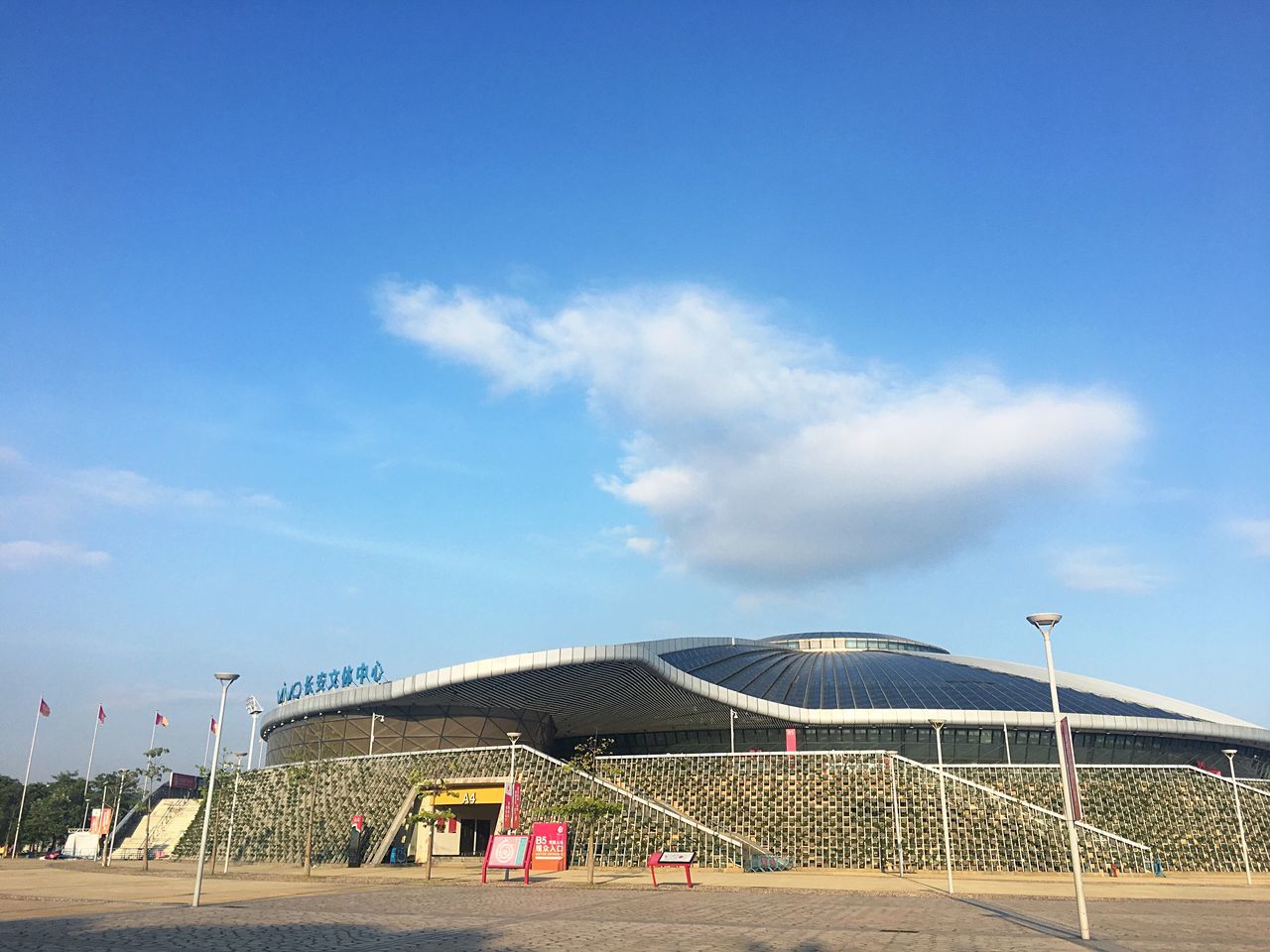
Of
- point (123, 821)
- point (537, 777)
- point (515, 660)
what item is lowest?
point (123, 821)

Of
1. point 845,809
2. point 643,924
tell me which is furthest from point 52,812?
point 643,924

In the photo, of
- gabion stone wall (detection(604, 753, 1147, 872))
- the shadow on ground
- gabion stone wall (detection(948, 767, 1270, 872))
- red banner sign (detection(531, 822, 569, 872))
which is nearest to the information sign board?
red banner sign (detection(531, 822, 569, 872))

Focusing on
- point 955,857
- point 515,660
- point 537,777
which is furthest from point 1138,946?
point 515,660

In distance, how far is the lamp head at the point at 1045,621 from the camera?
24156 millimetres

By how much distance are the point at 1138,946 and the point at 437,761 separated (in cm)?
4568

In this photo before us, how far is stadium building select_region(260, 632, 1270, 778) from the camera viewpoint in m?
63.4

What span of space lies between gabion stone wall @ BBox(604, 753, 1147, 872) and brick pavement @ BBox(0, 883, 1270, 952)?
54.3 feet

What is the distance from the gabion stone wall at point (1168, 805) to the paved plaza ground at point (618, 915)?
9.38 m

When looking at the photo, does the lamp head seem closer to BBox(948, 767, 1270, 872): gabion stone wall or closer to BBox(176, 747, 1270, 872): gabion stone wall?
BBox(176, 747, 1270, 872): gabion stone wall

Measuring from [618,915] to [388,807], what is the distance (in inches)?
1357

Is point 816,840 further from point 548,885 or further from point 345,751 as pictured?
point 345,751

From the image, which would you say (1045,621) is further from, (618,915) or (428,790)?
(428,790)

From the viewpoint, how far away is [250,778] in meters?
68.4

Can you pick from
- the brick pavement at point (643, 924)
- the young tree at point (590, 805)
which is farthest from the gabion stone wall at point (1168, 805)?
the young tree at point (590, 805)
